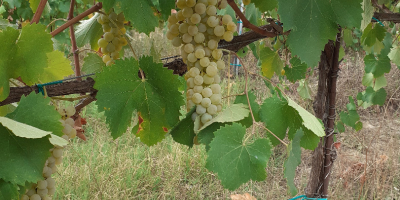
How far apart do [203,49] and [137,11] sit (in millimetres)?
119

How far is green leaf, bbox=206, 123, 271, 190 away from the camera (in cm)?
44

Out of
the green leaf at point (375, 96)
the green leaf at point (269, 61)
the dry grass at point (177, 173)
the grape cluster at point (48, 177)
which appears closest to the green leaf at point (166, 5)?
the grape cluster at point (48, 177)

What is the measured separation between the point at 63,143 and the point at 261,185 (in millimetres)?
2040

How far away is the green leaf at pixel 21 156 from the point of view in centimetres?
40

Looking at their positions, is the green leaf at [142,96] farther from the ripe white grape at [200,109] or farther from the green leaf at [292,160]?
the green leaf at [292,160]

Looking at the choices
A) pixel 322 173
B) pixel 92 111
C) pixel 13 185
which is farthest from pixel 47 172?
pixel 92 111

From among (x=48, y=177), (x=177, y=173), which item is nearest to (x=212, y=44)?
(x=48, y=177)

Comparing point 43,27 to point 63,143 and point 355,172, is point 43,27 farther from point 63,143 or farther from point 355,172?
point 355,172

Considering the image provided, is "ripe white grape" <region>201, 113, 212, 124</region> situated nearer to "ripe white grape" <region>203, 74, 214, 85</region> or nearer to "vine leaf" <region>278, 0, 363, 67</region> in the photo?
"ripe white grape" <region>203, 74, 214, 85</region>

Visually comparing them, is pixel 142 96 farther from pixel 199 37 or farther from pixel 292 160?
pixel 292 160

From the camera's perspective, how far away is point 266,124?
602mm

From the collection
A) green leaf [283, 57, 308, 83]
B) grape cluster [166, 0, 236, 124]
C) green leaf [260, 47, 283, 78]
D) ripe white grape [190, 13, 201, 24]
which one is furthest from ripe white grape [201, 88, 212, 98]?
green leaf [283, 57, 308, 83]

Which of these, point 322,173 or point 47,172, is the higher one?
point 47,172

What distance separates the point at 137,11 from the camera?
500 mm
